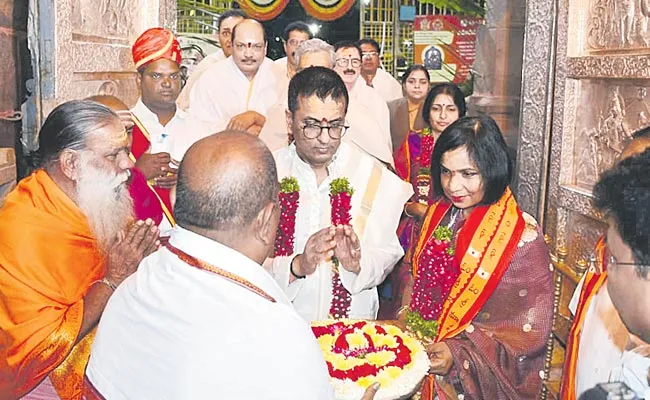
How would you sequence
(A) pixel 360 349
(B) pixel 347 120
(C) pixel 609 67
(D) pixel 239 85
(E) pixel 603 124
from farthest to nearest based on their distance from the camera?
(D) pixel 239 85 < (B) pixel 347 120 < (E) pixel 603 124 < (C) pixel 609 67 < (A) pixel 360 349

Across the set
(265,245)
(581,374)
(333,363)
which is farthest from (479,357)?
(265,245)

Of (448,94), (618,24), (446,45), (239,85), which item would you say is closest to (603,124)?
(618,24)

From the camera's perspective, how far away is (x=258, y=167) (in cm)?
189

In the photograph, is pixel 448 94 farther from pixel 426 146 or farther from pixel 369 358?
pixel 369 358

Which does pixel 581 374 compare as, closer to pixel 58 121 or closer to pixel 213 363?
pixel 213 363

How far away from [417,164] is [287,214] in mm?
2013

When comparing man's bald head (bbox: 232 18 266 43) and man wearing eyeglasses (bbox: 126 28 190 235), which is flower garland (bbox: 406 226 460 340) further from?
man's bald head (bbox: 232 18 266 43)

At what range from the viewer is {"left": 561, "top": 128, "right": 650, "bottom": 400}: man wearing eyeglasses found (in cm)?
173

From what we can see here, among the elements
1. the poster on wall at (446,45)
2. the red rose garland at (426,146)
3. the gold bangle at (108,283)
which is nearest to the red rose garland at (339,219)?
the gold bangle at (108,283)

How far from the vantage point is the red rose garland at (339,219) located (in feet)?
10.7

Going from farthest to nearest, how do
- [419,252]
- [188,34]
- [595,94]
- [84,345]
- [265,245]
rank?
[188,34] → [595,94] → [419,252] → [84,345] → [265,245]

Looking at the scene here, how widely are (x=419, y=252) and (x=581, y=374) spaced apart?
82cm

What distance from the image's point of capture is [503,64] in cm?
685

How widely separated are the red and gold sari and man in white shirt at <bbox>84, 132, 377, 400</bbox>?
4.06 ft
